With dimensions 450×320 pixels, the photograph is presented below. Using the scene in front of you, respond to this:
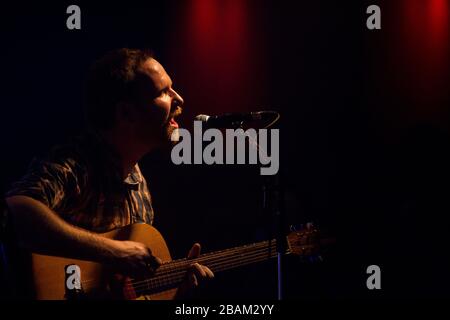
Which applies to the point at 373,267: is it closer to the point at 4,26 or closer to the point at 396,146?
the point at 396,146

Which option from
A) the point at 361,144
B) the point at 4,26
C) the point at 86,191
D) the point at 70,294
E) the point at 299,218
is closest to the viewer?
the point at 70,294

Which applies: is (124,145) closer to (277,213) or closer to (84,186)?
(84,186)

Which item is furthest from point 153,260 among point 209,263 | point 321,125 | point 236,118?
point 321,125

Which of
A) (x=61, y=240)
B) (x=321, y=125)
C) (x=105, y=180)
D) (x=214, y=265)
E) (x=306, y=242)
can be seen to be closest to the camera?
(x=61, y=240)

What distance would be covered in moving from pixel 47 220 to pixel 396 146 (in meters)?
2.38

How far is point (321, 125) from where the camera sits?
3.53 meters

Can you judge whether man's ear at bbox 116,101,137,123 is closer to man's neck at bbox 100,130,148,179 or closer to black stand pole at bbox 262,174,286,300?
man's neck at bbox 100,130,148,179

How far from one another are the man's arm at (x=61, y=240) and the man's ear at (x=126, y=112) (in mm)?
652

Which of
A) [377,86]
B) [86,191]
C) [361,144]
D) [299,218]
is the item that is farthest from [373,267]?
[86,191]

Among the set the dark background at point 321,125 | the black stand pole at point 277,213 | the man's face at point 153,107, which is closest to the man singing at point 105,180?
the man's face at point 153,107

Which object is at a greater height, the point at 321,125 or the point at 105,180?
the point at 321,125

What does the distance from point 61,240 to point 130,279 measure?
0.35m

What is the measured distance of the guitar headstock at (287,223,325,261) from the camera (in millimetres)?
2748

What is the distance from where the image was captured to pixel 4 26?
2830 mm
